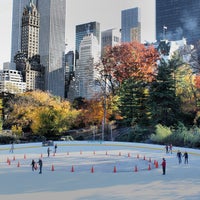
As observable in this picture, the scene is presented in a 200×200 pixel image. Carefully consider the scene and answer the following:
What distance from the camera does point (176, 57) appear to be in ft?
180

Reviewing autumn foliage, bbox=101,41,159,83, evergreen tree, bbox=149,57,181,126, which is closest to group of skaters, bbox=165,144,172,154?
evergreen tree, bbox=149,57,181,126

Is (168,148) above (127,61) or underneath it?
underneath

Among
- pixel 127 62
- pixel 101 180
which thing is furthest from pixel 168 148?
pixel 127 62

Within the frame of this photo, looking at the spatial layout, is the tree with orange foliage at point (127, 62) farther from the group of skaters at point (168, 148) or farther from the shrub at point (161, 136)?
the group of skaters at point (168, 148)

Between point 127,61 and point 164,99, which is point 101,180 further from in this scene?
point 127,61

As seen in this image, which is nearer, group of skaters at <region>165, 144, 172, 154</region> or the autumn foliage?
group of skaters at <region>165, 144, 172, 154</region>

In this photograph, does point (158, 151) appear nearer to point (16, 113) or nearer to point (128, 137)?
→ point (128, 137)

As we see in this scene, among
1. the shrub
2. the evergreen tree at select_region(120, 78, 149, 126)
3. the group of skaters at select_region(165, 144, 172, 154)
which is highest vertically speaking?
the evergreen tree at select_region(120, 78, 149, 126)

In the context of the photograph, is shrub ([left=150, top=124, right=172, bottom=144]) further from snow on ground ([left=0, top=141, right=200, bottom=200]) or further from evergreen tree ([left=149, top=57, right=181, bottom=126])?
snow on ground ([left=0, top=141, right=200, bottom=200])

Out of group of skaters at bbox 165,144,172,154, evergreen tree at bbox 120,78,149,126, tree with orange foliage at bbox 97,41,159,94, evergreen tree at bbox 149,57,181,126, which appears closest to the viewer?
group of skaters at bbox 165,144,172,154

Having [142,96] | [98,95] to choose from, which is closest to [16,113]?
[98,95]

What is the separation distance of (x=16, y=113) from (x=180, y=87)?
29.8 metres

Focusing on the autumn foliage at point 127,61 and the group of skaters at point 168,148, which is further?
the autumn foliage at point 127,61

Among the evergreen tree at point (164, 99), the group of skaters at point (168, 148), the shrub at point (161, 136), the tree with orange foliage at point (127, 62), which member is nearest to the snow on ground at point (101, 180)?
the group of skaters at point (168, 148)
